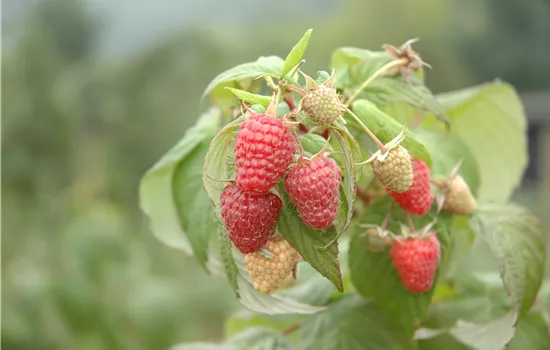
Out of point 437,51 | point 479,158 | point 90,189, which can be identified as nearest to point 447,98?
A: point 479,158

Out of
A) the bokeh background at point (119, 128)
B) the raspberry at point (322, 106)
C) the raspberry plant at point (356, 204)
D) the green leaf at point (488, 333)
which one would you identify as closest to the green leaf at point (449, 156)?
the raspberry plant at point (356, 204)

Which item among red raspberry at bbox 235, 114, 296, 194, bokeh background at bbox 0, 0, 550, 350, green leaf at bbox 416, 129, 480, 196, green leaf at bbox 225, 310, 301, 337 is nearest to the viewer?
red raspberry at bbox 235, 114, 296, 194

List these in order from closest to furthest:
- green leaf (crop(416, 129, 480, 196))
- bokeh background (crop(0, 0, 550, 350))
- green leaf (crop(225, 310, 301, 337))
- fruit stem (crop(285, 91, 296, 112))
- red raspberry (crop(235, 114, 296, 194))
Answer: red raspberry (crop(235, 114, 296, 194)) → fruit stem (crop(285, 91, 296, 112)) → green leaf (crop(416, 129, 480, 196)) → green leaf (crop(225, 310, 301, 337)) → bokeh background (crop(0, 0, 550, 350))

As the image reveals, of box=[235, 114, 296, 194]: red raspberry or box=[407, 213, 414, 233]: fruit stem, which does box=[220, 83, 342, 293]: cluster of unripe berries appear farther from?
box=[407, 213, 414, 233]: fruit stem

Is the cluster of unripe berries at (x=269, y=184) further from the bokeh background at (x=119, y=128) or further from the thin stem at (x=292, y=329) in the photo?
the bokeh background at (x=119, y=128)

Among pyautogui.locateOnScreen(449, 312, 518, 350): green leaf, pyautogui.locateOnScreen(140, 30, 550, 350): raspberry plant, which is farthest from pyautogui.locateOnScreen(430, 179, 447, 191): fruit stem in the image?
pyautogui.locateOnScreen(449, 312, 518, 350): green leaf

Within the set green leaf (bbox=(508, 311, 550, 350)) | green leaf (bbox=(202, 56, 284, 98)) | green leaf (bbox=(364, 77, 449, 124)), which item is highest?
green leaf (bbox=(202, 56, 284, 98))

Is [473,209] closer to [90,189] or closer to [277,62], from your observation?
[277,62]
